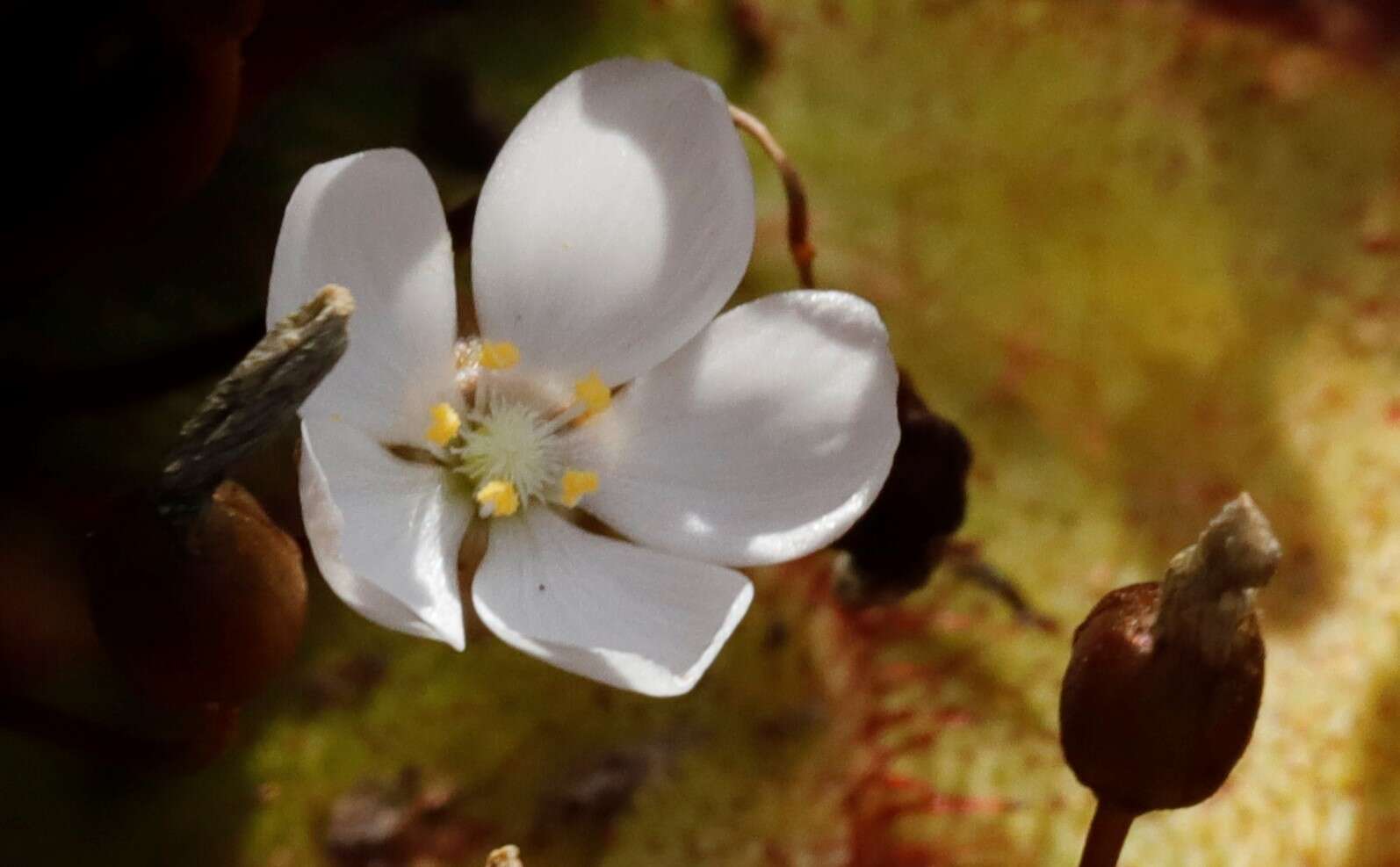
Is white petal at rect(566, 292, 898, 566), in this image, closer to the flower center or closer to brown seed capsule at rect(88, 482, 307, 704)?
the flower center

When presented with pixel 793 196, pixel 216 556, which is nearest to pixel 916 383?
pixel 793 196

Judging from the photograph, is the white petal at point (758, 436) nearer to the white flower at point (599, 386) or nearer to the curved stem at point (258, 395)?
the white flower at point (599, 386)

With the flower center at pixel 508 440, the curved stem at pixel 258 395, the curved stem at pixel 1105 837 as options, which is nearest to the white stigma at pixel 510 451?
the flower center at pixel 508 440

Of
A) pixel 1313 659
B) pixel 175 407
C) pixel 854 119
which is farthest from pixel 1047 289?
pixel 175 407

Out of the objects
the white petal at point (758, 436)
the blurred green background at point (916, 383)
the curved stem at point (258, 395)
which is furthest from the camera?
the blurred green background at point (916, 383)

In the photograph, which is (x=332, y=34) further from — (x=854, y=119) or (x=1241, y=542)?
(x=1241, y=542)

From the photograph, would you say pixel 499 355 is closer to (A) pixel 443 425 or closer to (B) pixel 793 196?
(A) pixel 443 425

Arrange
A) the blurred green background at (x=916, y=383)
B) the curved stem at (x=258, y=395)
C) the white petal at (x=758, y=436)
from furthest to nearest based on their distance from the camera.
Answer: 1. the blurred green background at (x=916, y=383)
2. the white petal at (x=758, y=436)
3. the curved stem at (x=258, y=395)

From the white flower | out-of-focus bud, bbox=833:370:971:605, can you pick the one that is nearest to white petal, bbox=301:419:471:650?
the white flower
